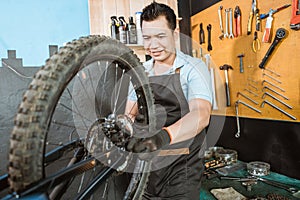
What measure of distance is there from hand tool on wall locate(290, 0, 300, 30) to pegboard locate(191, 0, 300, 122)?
1.6 inches

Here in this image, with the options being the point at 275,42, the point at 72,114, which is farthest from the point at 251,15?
the point at 72,114

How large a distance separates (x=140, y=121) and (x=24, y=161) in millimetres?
572

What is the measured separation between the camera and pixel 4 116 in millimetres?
1251

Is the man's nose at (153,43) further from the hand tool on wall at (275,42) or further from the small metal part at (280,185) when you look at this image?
the small metal part at (280,185)

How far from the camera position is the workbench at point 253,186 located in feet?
4.48

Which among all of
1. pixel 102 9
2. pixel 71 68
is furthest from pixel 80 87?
pixel 71 68

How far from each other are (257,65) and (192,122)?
1081 millimetres

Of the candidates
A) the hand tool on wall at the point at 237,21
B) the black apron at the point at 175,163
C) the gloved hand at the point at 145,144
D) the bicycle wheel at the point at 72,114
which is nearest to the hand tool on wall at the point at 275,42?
the hand tool on wall at the point at 237,21

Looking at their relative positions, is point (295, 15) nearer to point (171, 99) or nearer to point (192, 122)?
point (171, 99)

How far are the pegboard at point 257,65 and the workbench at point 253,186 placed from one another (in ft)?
1.33

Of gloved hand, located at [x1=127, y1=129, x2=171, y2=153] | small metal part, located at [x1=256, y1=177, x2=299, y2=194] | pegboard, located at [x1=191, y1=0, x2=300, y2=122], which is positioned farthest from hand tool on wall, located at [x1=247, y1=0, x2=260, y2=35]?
gloved hand, located at [x1=127, y1=129, x2=171, y2=153]

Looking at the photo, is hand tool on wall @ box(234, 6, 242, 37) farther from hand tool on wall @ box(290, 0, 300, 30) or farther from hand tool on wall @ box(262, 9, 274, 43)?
hand tool on wall @ box(290, 0, 300, 30)

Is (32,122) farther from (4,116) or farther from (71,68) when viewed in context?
(4,116)

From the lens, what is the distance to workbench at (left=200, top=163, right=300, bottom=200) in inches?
53.8
